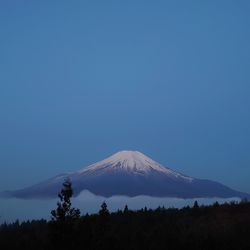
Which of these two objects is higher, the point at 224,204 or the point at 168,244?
the point at 224,204

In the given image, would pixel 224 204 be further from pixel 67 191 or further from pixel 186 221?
pixel 67 191

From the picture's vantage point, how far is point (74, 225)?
3341 centimetres

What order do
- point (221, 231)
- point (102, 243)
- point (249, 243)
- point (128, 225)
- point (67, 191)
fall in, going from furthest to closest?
point (128, 225), point (221, 231), point (249, 243), point (102, 243), point (67, 191)

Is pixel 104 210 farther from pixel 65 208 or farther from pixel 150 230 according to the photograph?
pixel 150 230

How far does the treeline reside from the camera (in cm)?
3225

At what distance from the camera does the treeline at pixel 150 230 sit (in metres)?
32.2

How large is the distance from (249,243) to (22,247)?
21.3m

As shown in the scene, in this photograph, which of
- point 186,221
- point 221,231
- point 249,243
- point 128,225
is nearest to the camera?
point 249,243

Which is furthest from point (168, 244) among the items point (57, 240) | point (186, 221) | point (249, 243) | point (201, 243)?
point (57, 240)

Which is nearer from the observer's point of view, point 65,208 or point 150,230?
point 65,208

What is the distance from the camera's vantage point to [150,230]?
59.4 metres

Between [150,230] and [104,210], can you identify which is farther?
[150,230]

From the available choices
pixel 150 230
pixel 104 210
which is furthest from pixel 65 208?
pixel 150 230

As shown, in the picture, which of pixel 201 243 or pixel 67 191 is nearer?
pixel 67 191
